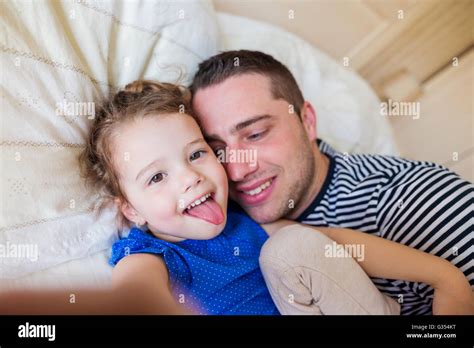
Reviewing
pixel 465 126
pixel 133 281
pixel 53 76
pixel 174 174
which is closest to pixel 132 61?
pixel 53 76

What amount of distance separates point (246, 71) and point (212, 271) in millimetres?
457

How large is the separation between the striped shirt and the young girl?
0.06m

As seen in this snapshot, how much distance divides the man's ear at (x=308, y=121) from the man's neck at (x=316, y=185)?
35 millimetres

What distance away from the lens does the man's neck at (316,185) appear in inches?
46.1

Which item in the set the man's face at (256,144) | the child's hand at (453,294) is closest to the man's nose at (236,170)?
the man's face at (256,144)

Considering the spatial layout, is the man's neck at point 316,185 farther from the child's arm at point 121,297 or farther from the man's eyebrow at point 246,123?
the child's arm at point 121,297

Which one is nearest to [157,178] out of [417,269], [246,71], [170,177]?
[170,177]

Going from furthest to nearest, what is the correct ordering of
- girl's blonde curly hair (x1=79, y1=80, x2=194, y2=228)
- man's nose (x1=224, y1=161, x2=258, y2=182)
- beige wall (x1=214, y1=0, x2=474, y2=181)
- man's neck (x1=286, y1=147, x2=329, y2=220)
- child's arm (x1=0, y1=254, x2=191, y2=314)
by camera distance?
beige wall (x1=214, y1=0, x2=474, y2=181) < man's neck (x1=286, y1=147, x2=329, y2=220) < man's nose (x1=224, y1=161, x2=258, y2=182) < girl's blonde curly hair (x1=79, y1=80, x2=194, y2=228) < child's arm (x1=0, y1=254, x2=191, y2=314)

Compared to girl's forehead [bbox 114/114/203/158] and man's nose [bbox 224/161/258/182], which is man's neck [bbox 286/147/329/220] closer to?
man's nose [bbox 224/161/258/182]

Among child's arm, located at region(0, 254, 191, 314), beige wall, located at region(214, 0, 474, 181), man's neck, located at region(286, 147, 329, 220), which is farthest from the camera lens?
beige wall, located at region(214, 0, 474, 181)

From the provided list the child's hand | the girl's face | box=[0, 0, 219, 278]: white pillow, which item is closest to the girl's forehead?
the girl's face

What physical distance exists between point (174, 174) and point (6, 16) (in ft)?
1.29

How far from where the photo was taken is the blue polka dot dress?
36.3 inches

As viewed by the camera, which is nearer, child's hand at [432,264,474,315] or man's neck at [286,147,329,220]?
child's hand at [432,264,474,315]
